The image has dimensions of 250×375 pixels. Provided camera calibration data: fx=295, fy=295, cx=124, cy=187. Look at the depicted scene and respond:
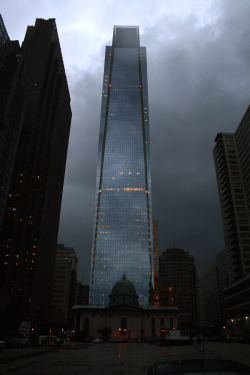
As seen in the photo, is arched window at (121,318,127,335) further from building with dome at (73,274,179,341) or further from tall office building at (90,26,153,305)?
tall office building at (90,26,153,305)

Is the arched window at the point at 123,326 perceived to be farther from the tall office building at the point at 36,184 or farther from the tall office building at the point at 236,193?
the tall office building at the point at 236,193

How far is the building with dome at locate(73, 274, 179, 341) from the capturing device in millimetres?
124656

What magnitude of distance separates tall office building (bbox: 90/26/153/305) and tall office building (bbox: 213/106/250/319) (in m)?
46.8

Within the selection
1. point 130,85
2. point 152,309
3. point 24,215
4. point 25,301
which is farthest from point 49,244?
point 130,85

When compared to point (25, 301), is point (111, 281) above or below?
above

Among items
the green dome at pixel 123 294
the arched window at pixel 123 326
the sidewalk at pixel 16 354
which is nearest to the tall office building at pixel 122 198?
the green dome at pixel 123 294

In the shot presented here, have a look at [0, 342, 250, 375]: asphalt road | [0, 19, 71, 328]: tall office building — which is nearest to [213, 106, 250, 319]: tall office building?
[0, 342, 250, 375]: asphalt road

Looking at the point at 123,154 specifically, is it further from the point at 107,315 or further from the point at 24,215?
the point at 107,315

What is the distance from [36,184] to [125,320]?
242ft

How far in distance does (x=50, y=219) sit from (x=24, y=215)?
23547mm

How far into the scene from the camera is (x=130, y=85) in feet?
640

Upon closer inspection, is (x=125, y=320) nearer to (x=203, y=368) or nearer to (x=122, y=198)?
(x=122, y=198)

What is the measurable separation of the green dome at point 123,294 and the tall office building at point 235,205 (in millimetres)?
42850

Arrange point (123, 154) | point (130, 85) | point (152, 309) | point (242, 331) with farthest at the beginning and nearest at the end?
point (130, 85) → point (123, 154) → point (152, 309) → point (242, 331)
